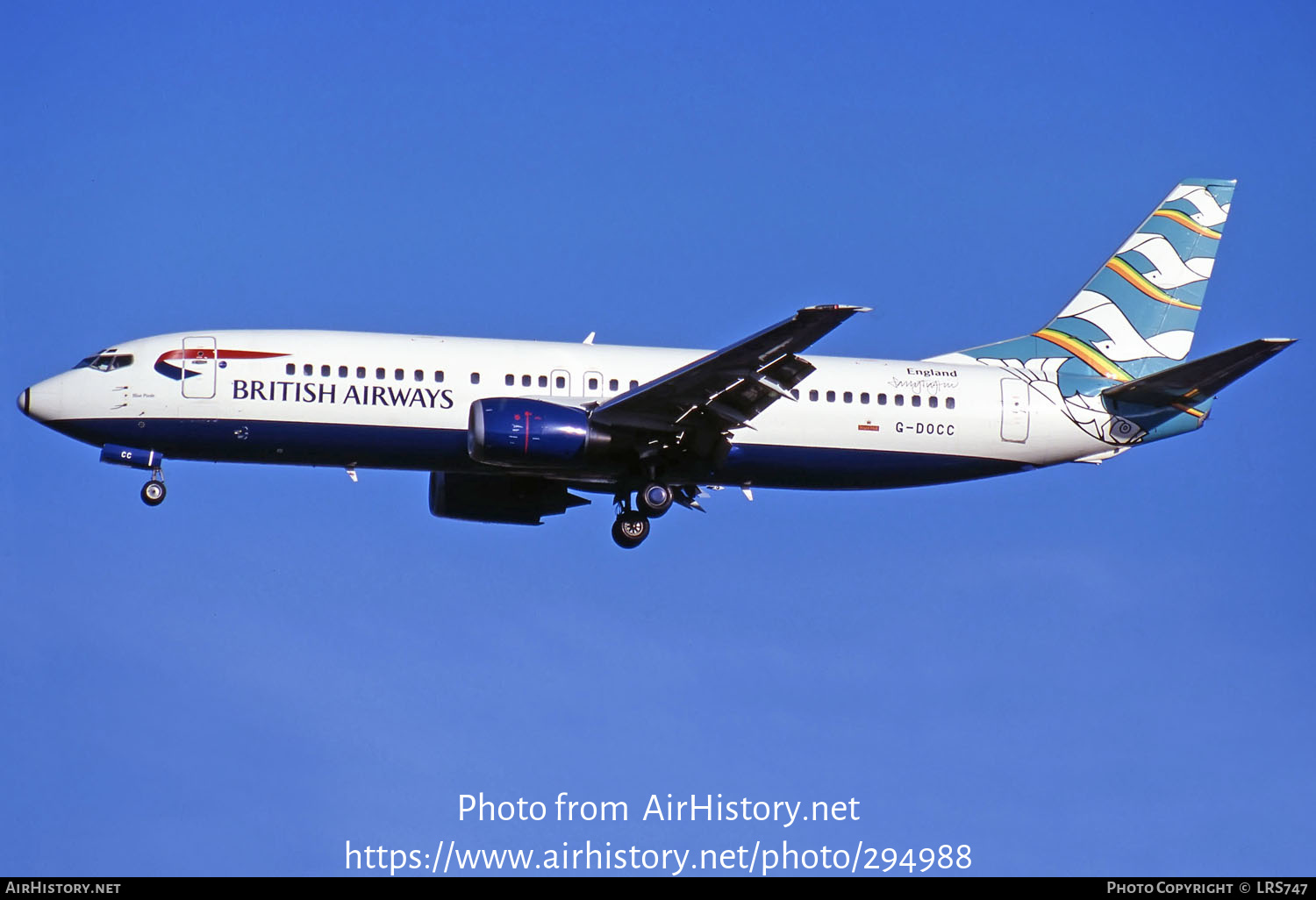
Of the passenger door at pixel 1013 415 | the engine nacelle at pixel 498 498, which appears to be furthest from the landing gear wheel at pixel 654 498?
the passenger door at pixel 1013 415

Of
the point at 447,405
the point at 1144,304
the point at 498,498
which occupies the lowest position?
the point at 498,498

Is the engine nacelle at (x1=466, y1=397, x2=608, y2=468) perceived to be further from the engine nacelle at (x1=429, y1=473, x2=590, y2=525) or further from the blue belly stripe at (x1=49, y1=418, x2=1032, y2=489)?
the engine nacelle at (x1=429, y1=473, x2=590, y2=525)

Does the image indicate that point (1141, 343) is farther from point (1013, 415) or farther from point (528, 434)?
point (528, 434)

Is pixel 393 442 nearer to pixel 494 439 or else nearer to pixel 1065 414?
pixel 494 439

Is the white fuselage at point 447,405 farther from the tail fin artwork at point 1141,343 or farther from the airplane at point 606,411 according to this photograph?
the tail fin artwork at point 1141,343

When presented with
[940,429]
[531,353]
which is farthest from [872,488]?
[531,353]

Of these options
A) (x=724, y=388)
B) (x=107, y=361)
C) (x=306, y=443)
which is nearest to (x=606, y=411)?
(x=724, y=388)

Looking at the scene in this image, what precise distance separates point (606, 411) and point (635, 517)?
381 centimetres

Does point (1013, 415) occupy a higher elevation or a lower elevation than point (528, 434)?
higher

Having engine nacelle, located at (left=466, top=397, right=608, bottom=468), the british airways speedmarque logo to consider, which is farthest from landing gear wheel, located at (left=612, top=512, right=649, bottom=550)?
the british airways speedmarque logo

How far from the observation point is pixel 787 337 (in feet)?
140

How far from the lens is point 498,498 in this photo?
1946 inches

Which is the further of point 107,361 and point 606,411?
point 107,361

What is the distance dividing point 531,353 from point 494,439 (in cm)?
Result: 390
